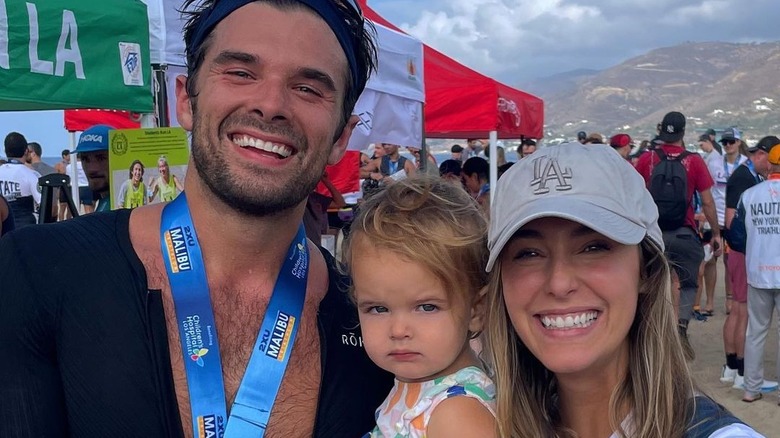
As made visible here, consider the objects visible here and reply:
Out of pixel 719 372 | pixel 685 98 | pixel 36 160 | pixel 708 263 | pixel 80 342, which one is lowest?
pixel 719 372

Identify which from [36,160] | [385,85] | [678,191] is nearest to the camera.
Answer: [385,85]

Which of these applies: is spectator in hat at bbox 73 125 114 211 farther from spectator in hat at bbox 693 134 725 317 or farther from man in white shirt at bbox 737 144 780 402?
spectator in hat at bbox 693 134 725 317

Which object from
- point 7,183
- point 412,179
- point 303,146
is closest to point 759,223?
point 412,179

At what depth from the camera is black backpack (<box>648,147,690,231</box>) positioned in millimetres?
6496

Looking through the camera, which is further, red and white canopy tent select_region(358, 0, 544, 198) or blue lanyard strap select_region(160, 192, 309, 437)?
red and white canopy tent select_region(358, 0, 544, 198)

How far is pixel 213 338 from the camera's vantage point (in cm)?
181

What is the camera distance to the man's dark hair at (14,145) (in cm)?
913

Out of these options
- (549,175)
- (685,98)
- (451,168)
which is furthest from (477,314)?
(685,98)

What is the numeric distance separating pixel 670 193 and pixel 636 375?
5311 mm

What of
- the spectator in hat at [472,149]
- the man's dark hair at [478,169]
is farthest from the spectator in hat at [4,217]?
the spectator in hat at [472,149]

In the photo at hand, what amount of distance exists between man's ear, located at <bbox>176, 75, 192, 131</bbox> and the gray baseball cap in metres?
0.95

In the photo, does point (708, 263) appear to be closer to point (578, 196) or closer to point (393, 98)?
point (393, 98)

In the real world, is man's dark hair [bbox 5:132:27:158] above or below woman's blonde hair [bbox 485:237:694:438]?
above

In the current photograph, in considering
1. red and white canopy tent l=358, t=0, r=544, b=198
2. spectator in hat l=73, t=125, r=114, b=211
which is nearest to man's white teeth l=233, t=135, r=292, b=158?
spectator in hat l=73, t=125, r=114, b=211
